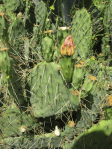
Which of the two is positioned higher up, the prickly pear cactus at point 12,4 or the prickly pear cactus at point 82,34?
the prickly pear cactus at point 12,4

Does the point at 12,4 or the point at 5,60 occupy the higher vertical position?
the point at 12,4

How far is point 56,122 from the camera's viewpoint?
1.52 meters

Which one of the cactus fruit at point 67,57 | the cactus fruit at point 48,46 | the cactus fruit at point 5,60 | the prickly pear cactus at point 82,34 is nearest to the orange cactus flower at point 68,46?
the cactus fruit at point 67,57

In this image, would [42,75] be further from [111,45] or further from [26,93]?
[111,45]

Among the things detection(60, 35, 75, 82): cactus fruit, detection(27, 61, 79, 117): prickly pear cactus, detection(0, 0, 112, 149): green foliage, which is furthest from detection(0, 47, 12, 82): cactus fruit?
detection(60, 35, 75, 82): cactus fruit

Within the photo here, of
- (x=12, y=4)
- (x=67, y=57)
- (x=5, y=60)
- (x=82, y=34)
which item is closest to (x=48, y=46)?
(x=67, y=57)

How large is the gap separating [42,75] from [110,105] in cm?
57

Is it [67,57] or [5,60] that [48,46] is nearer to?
[67,57]

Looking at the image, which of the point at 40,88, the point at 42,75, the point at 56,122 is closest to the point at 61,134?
the point at 56,122

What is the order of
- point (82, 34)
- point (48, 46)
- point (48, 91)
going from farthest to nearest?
point (82, 34), point (48, 91), point (48, 46)

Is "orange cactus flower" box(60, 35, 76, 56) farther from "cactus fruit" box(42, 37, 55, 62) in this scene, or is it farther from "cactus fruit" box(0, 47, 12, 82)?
"cactus fruit" box(0, 47, 12, 82)

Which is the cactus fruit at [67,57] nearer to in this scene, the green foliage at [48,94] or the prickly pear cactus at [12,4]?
the green foliage at [48,94]

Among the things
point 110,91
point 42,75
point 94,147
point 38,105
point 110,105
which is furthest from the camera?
point 110,91

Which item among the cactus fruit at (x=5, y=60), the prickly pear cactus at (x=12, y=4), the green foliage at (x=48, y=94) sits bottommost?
the green foliage at (x=48, y=94)
